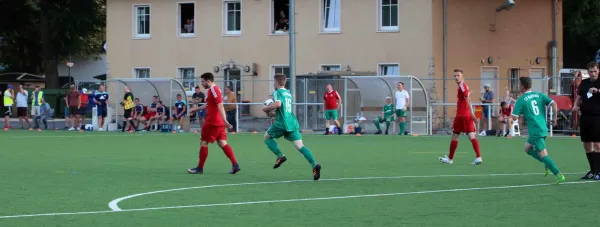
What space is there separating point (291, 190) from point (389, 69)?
30.2m

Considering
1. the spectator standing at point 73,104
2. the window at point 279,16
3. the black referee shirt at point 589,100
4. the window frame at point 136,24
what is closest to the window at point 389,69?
the window at point 279,16

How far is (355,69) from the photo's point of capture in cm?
4462

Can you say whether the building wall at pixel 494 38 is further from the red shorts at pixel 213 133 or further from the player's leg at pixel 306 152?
the player's leg at pixel 306 152

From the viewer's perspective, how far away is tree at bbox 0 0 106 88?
187 ft

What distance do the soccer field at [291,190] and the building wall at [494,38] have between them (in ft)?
64.0

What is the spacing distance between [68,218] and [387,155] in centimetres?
1280

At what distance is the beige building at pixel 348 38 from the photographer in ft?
143

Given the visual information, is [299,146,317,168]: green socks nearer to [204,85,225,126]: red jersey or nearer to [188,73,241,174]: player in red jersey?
[188,73,241,174]: player in red jersey

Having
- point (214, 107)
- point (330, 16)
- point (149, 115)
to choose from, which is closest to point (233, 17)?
point (330, 16)

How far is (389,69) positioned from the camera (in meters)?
44.3

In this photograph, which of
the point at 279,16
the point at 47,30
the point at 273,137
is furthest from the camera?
the point at 47,30

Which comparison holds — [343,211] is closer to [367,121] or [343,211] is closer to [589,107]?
[589,107]

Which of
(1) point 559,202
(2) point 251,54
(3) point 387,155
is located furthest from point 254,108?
(1) point 559,202

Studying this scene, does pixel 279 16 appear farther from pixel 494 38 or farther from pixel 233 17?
pixel 494 38
